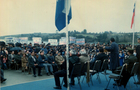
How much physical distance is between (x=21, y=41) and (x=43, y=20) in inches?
45.6

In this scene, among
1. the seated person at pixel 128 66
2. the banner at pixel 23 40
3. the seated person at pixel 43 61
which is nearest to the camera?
the seated person at pixel 128 66

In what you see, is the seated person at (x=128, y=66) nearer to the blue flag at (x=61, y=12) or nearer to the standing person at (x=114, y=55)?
the standing person at (x=114, y=55)

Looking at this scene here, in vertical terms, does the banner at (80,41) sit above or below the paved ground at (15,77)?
above

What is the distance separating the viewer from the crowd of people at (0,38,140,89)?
4973 mm

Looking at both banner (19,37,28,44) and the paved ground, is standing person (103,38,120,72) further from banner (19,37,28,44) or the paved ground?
banner (19,37,28,44)

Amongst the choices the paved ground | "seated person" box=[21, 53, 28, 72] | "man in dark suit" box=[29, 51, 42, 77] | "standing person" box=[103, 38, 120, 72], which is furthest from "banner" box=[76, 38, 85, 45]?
"seated person" box=[21, 53, 28, 72]

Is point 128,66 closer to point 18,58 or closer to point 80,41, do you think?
point 80,41

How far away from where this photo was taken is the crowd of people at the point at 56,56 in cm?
497

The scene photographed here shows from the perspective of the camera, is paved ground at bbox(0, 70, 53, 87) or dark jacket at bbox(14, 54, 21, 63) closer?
paved ground at bbox(0, 70, 53, 87)

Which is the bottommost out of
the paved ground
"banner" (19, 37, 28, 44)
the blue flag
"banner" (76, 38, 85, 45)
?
the paved ground

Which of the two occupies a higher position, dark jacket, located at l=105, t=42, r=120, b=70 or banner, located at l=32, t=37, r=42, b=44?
banner, located at l=32, t=37, r=42, b=44

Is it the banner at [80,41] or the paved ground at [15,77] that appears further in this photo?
the banner at [80,41]

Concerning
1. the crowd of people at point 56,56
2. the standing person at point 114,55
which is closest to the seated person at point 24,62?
the crowd of people at point 56,56

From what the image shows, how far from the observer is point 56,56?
6473mm
